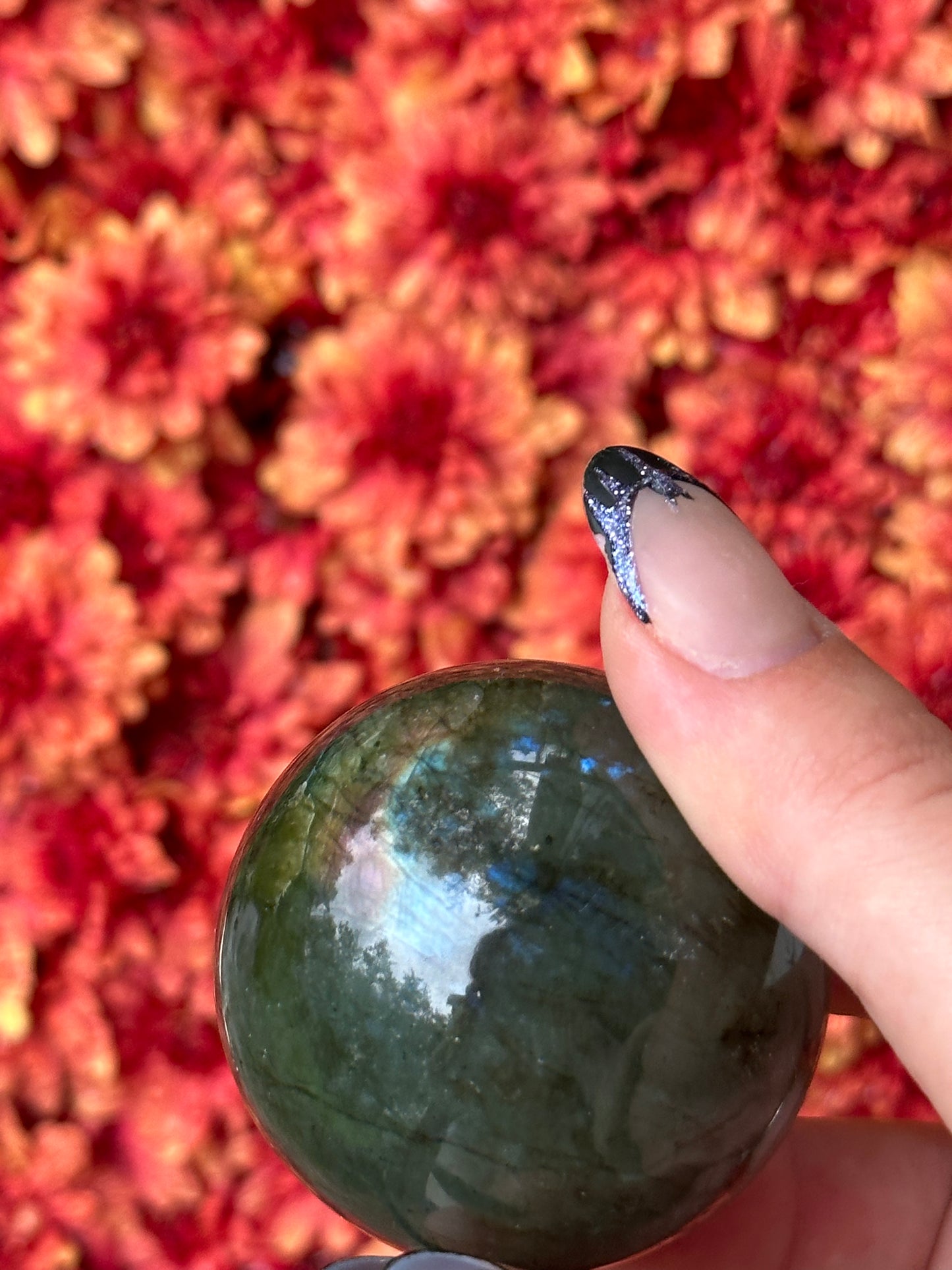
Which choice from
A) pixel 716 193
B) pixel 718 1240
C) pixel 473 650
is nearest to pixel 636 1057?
pixel 718 1240

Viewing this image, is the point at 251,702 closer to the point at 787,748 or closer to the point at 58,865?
the point at 58,865

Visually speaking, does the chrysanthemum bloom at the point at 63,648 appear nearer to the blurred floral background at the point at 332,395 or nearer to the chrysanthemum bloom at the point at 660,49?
the blurred floral background at the point at 332,395

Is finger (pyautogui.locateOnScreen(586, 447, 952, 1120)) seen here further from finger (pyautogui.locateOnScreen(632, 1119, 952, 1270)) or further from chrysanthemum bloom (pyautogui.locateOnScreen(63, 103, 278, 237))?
chrysanthemum bloom (pyautogui.locateOnScreen(63, 103, 278, 237))

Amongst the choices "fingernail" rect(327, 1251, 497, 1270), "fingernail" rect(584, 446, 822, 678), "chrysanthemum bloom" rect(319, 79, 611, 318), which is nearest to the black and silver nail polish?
"fingernail" rect(584, 446, 822, 678)

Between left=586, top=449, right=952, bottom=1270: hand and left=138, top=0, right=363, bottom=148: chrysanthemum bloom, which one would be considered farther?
left=138, top=0, right=363, bottom=148: chrysanthemum bloom

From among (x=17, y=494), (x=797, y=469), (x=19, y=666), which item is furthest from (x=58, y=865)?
(x=797, y=469)

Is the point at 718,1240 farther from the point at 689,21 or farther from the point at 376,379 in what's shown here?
the point at 689,21

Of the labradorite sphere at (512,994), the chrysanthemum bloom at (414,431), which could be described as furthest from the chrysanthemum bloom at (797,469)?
the labradorite sphere at (512,994)
